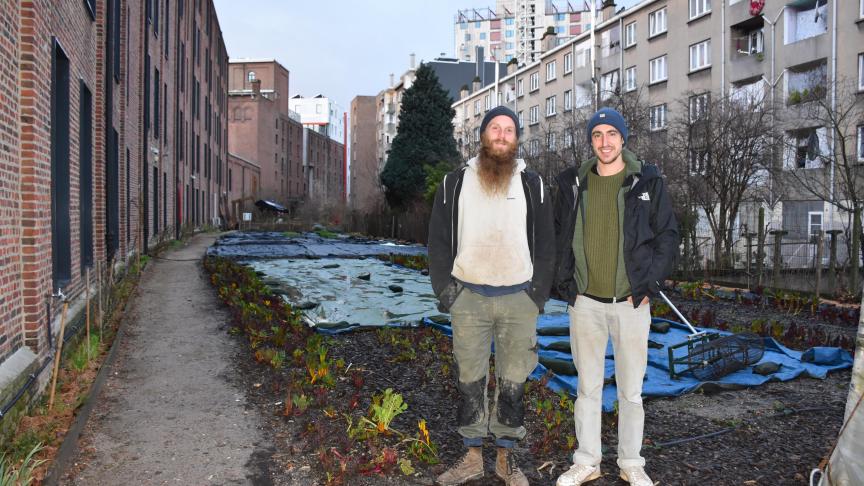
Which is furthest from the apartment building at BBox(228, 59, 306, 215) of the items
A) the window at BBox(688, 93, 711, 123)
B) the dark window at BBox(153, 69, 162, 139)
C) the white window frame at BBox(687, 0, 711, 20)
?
the window at BBox(688, 93, 711, 123)

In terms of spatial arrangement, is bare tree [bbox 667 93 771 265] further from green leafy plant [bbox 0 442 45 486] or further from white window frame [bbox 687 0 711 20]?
green leafy plant [bbox 0 442 45 486]

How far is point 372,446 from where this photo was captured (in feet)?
14.2

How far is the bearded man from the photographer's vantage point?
3.84 m

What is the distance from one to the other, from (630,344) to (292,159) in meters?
73.8

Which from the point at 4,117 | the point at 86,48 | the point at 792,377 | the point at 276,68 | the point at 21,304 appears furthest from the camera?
the point at 276,68

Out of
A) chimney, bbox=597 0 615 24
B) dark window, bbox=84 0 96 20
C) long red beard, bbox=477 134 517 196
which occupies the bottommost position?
long red beard, bbox=477 134 517 196

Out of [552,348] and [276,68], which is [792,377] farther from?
[276,68]

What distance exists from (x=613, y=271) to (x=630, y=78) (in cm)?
3311

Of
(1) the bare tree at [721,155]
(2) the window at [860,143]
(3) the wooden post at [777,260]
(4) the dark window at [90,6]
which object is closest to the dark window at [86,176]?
(4) the dark window at [90,6]

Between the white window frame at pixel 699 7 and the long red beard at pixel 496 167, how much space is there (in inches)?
1137

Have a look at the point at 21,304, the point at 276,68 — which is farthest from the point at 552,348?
the point at 276,68

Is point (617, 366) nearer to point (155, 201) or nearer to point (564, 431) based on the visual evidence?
point (564, 431)

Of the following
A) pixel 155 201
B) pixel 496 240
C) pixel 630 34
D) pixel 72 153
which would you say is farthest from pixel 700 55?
pixel 496 240

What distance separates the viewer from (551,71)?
43.9 m
